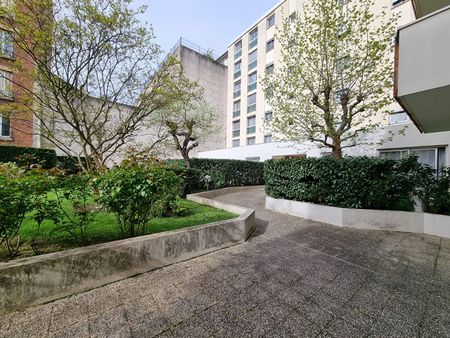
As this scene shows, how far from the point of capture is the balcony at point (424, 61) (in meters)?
3.01

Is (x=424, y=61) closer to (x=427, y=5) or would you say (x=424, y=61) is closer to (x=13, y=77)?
(x=427, y=5)

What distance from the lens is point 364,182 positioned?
5383 mm

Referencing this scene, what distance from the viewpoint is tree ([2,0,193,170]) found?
4.34m

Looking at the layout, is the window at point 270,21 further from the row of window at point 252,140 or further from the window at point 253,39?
the row of window at point 252,140

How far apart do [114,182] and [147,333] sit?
197 centimetres

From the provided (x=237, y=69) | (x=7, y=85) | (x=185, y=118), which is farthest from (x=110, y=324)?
(x=237, y=69)

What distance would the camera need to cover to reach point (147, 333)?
1.93 meters

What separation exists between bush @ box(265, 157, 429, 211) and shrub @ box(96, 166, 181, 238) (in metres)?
4.55

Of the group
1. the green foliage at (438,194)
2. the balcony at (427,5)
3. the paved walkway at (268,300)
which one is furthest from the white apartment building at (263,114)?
the paved walkway at (268,300)

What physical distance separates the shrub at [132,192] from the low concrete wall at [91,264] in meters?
0.51

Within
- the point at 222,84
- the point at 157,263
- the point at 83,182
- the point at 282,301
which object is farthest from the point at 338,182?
the point at 222,84

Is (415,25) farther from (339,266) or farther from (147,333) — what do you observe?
(147,333)

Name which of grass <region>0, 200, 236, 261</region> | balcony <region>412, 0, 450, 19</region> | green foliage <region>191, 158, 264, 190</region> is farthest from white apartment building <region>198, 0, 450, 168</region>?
grass <region>0, 200, 236, 261</region>

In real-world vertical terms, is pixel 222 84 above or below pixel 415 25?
above
